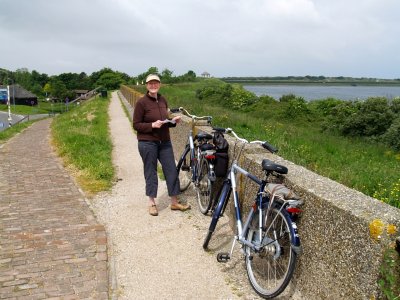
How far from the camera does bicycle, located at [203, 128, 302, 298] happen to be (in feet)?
11.4

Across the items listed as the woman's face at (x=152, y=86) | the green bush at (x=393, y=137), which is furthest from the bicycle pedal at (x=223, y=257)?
the green bush at (x=393, y=137)

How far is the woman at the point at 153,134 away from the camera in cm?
572

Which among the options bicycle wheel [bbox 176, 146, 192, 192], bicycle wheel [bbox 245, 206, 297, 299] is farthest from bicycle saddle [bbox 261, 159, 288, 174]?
bicycle wheel [bbox 176, 146, 192, 192]

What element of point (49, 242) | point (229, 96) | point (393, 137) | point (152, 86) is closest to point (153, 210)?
point (49, 242)

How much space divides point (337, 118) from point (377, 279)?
14616 mm

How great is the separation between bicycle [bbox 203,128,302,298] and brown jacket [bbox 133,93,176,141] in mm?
1990

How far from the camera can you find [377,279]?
2768 millimetres

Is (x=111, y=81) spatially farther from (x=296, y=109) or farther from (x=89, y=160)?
(x=89, y=160)

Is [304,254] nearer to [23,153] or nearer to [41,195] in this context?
[41,195]

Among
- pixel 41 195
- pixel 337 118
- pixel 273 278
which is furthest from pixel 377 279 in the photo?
pixel 337 118

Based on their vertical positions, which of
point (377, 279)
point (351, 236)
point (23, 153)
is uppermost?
point (351, 236)

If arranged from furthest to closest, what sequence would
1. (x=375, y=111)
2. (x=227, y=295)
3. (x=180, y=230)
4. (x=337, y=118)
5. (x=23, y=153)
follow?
(x=337, y=118), (x=375, y=111), (x=23, y=153), (x=180, y=230), (x=227, y=295)

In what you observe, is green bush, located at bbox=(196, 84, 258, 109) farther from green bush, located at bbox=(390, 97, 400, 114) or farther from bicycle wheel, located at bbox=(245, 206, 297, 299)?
bicycle wheel, located at bbox=(245, 206, 297, 299)

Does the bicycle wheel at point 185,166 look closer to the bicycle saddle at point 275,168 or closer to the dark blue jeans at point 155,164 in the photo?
the dark blue jeans at point 155,164
